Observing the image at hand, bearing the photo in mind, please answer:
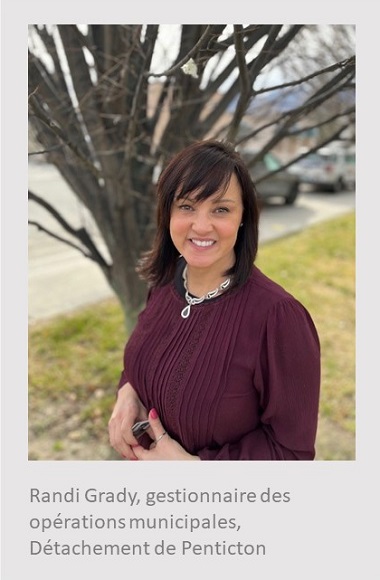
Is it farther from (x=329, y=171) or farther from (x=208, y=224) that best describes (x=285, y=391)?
(x=329, y=171)

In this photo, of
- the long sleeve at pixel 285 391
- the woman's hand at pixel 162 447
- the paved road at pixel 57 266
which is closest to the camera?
the long sleeve at pixel 285 391

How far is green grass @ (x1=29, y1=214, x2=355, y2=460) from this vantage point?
322cm

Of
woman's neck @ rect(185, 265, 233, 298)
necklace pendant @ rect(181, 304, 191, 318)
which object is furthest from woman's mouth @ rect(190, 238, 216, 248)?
necklace pendant @ rect(181, 304, 191, 318)

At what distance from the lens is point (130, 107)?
2262 millimetres

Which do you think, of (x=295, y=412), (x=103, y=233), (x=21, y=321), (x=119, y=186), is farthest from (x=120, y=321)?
(x=295, y=412)

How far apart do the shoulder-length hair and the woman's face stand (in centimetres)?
2

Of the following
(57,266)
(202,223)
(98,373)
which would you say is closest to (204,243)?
(202,223)

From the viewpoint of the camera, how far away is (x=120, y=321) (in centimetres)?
476

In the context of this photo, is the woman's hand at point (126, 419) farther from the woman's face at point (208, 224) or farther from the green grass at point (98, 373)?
the green grass at point (98, 373)

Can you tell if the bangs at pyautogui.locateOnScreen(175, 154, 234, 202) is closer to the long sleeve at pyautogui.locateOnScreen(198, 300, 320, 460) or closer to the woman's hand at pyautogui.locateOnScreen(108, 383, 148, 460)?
the long sleeve at pyautogui.locateOnScreen(198, 300, 320, 460)

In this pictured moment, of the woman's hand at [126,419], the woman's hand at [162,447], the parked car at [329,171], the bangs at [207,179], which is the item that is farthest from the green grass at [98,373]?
the parked car at [329,171]

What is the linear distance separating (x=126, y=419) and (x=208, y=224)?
2.28 ft

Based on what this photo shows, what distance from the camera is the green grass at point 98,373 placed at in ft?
10.6
